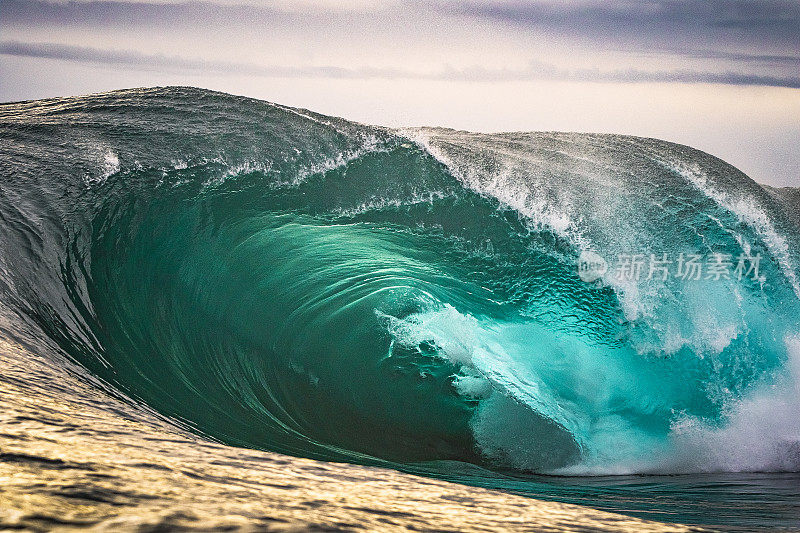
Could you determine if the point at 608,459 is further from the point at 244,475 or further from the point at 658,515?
the point at 244,475

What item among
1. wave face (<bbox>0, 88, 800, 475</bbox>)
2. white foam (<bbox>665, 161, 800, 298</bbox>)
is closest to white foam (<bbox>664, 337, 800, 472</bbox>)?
wave face (<bbox>0, 88, 800, 475</bbox>)

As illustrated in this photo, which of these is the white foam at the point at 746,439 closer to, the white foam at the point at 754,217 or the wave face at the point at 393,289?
the wave face at the point at 393,289

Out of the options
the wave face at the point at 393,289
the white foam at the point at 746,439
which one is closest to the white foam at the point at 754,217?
the wave face at the point at 393,289

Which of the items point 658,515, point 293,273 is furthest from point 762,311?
point 293,273

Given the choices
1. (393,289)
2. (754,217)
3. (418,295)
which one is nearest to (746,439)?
(754,217)

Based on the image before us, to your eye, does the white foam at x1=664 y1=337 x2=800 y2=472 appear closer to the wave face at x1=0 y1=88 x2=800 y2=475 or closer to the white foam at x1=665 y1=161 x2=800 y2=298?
the wave face at x1=0 y1=88 x2=800 y2=475
